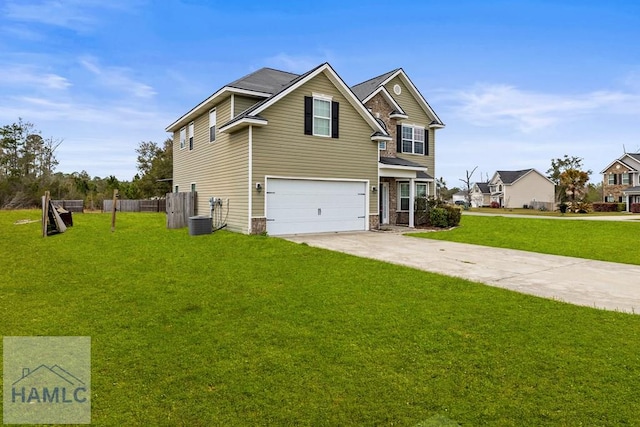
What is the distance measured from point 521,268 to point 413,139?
14273 mm

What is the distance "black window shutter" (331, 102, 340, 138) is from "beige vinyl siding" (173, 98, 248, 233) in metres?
3.80

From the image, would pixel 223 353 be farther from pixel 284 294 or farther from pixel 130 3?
pixel 130 3

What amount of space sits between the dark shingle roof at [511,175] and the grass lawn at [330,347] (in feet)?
195

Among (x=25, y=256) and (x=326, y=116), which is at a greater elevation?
(x=326, y=116)

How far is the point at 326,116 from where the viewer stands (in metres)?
15.5

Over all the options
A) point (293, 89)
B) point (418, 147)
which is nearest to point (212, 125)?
point (293, 89)

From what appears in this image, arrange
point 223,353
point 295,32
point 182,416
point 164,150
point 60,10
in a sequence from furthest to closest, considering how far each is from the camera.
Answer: point 164,150 < point 295,32 < point 60,10 < point 223,353 < point 182,416

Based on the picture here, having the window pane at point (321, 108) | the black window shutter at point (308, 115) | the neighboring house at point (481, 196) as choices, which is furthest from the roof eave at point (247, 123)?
the neighboring house at point (481, 196)

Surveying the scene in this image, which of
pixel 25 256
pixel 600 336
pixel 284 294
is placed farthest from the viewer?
pixel 25 256

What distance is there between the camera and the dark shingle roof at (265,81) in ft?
50.7

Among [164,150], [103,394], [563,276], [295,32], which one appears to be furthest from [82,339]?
[164,150]

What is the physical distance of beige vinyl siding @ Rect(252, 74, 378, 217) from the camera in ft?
45.9

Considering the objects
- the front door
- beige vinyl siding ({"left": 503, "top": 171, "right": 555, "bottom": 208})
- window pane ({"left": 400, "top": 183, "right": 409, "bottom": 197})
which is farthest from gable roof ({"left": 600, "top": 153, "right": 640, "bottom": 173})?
the front door

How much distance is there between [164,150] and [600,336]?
4851cm
